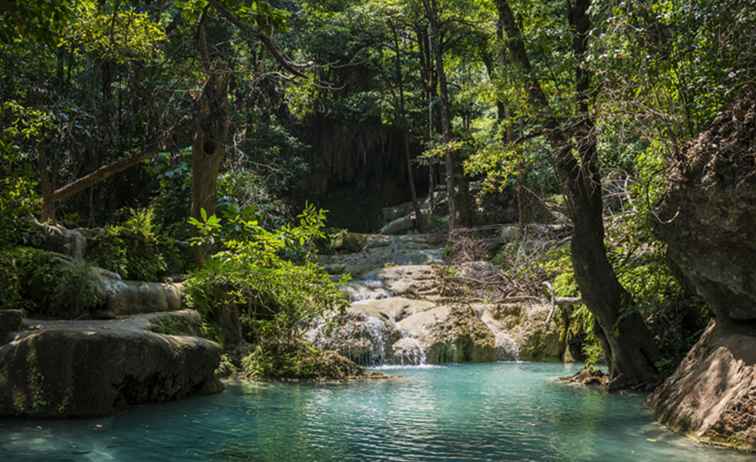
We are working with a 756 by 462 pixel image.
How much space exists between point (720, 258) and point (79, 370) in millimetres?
6696

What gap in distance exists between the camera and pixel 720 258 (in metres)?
7.09

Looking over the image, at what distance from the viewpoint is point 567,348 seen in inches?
598

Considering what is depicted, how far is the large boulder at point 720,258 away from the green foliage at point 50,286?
762 centimetres

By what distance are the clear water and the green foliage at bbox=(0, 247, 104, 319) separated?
2.41 meters

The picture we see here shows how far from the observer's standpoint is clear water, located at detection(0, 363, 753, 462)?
Answer: 6113 mm

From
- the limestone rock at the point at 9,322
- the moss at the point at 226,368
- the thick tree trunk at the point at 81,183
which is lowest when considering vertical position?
the moss at the point at 226,368

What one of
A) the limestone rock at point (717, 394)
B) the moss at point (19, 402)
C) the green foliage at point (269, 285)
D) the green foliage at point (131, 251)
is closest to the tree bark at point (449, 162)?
the green foliage at point (131, 251)

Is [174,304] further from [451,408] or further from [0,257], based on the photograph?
[451,408]

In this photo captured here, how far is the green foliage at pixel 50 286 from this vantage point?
978cm

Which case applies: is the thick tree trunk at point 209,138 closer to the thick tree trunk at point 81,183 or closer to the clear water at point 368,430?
the thick tree trunk at point 81,183

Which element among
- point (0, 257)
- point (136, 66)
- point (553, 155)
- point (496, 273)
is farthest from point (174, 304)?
point (136, 66)

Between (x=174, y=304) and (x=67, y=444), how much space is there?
18.6 ft

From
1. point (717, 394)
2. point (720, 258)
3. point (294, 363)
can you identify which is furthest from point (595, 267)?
point (294, 363)

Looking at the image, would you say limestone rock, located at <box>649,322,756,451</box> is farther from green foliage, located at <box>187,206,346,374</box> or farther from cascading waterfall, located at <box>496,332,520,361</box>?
cascading waterfall, located at <box>496,332,520,361</box>
